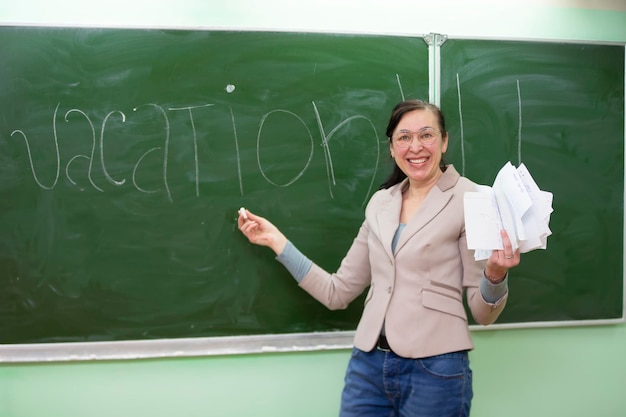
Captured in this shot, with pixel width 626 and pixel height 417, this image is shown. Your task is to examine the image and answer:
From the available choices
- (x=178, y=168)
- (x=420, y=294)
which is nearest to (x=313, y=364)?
(x=420, y=294)

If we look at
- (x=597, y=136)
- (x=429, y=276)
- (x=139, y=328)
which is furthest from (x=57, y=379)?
(x=597, y=136)

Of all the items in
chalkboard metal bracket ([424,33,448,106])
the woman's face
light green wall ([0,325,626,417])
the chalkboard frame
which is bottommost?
light green wall ([0,325,626,417])

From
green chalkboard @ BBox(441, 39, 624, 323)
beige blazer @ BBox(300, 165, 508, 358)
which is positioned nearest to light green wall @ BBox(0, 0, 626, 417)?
green chalkboard @ BBox(441, 39, 624, 323)

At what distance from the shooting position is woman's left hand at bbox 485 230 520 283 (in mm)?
1373

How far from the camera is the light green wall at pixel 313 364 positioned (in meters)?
2.04

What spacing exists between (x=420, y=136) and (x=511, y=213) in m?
0.43

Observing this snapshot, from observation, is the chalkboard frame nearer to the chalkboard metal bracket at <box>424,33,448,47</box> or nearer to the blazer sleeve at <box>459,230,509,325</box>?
the chalkboard metal bracket at <box>424,33,448,47</box>

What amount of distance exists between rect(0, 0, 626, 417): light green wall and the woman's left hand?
90 centimetres

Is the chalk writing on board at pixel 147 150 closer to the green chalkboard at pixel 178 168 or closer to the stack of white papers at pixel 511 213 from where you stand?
the green chalkboard at pixel 178 168

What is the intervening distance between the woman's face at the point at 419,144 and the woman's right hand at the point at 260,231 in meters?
0.60

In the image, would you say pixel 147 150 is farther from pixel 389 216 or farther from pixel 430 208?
pixel 430 208

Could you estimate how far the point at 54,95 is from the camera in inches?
78.1

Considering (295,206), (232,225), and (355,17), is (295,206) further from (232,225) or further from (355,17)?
(355,17)

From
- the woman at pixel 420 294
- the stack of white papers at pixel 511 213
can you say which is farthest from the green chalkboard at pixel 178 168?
the stack of white papers at pixel 511 213
